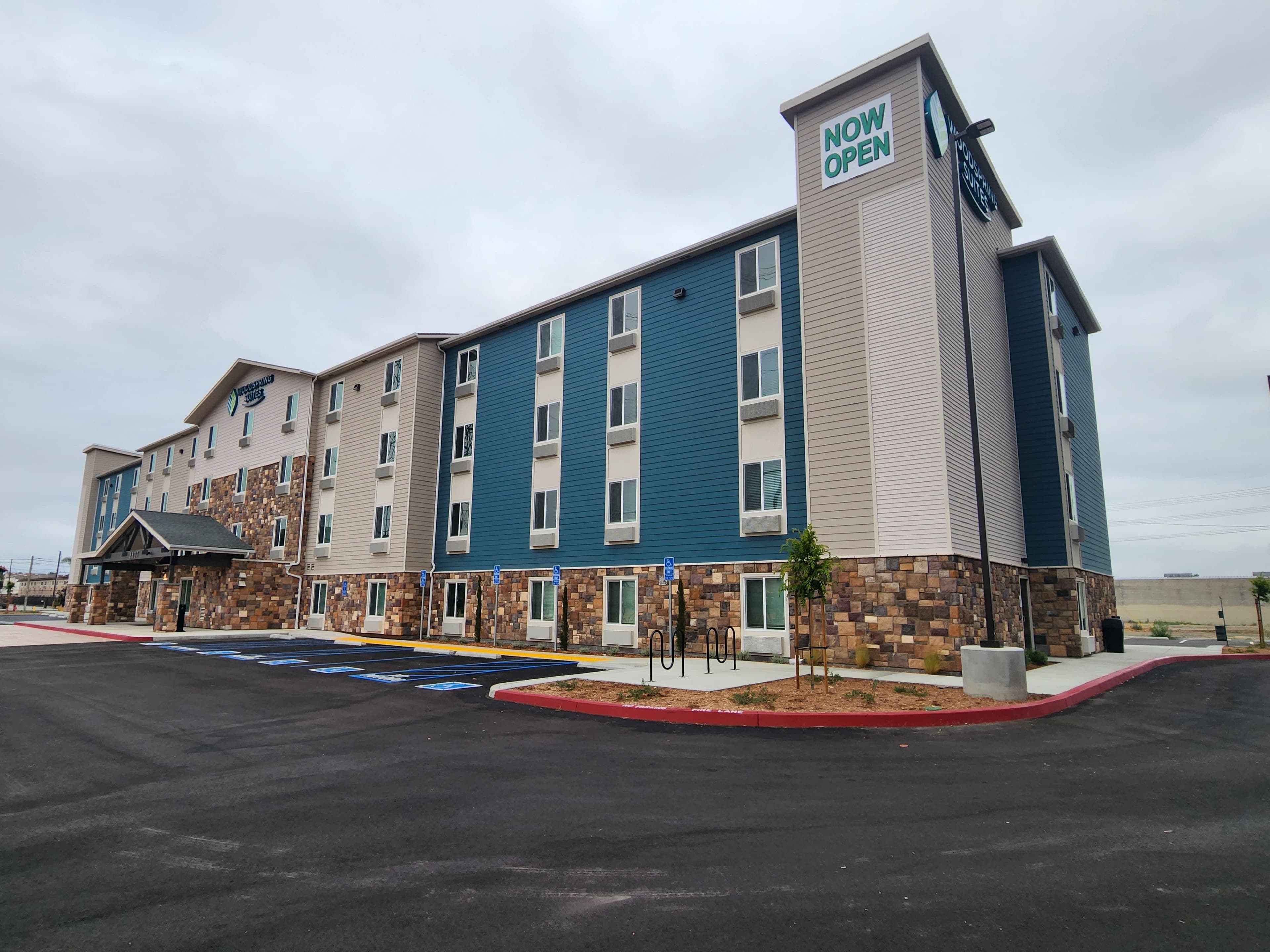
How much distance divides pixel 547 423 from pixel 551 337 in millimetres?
3411

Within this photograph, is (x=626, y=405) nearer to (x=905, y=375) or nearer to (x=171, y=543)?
(x=905, y=375)

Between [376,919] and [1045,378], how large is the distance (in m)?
23.0

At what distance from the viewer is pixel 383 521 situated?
31188 mm

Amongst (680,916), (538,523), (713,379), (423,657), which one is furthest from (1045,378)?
(680,916)

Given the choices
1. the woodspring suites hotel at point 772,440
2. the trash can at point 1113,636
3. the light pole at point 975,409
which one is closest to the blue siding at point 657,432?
the woodspring suites hotel at point 772,440

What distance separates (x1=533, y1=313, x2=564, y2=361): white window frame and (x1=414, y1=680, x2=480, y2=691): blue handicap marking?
48.3 ft

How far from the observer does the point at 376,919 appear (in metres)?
4.10

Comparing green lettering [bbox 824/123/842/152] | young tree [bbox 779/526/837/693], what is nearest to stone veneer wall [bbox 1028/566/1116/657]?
young tree [bbox 779/526/837/693]

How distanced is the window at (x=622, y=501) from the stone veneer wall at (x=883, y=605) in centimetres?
189

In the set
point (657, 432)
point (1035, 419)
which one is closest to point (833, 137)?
point (657, 432)

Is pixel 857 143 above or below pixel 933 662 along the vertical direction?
above

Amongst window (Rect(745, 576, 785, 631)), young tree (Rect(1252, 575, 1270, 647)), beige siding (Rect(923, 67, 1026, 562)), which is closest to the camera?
beige siding (Rect(923, 67, 1026, 562))

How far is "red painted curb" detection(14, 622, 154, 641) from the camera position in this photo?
2934cm

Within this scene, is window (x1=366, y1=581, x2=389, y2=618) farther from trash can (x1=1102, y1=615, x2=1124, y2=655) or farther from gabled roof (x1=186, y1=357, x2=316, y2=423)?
trash can (x1=1102, y1=615, x2=1124, y2=655)
